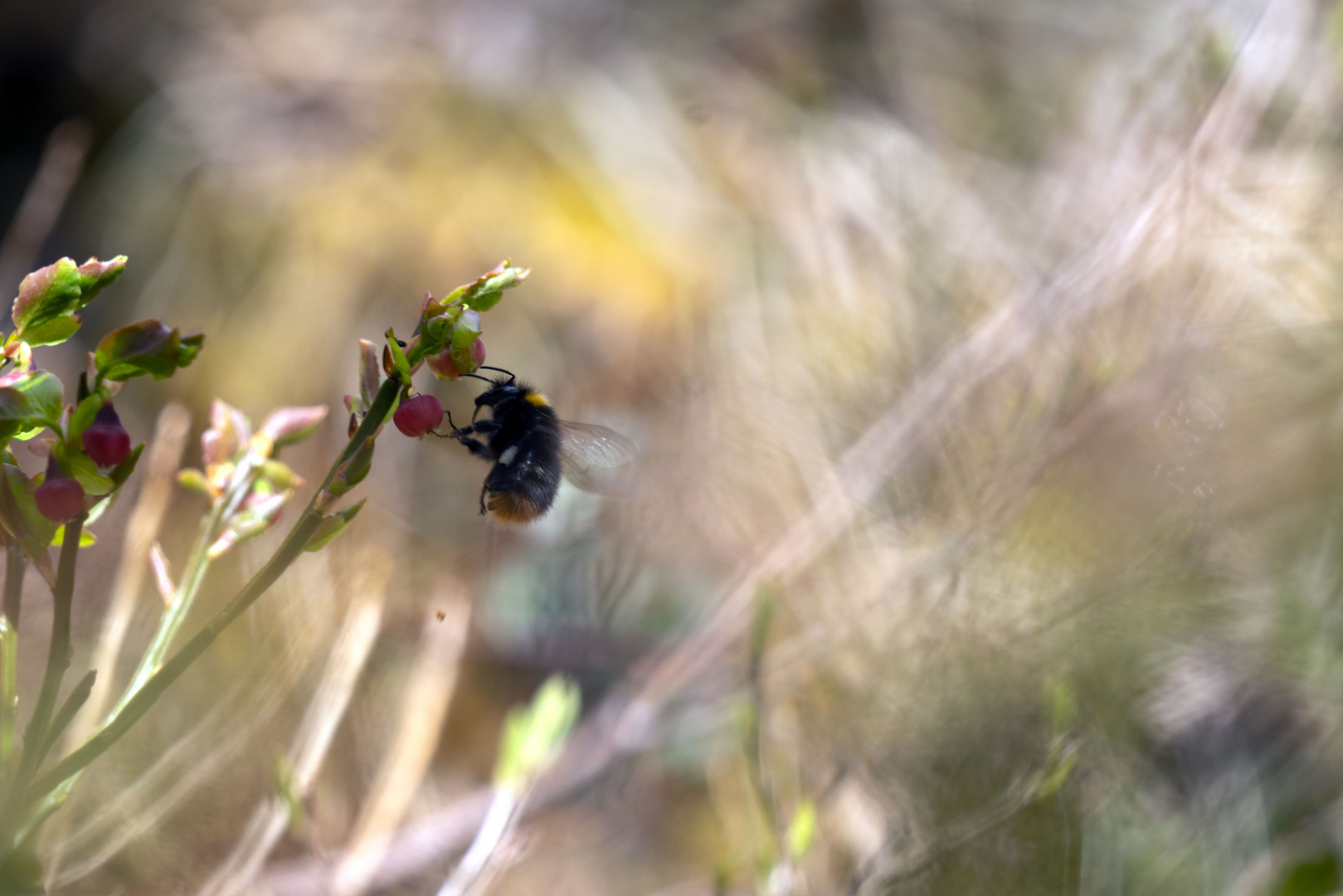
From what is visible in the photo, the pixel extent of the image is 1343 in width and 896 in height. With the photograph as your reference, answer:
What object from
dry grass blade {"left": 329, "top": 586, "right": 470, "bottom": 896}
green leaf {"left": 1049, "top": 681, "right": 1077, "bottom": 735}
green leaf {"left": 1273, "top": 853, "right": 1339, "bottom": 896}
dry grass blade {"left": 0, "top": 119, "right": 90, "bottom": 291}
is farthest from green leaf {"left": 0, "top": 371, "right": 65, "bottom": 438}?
green leaf {"left": 1273, "top": 853, "right": 1339, "bottom": 896}

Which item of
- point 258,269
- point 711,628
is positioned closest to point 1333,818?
point 711,628

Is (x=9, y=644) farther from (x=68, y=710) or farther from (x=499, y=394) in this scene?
(x=499, y=394)

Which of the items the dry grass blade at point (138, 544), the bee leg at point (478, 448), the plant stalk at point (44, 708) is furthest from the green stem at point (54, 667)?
the bee leg at point (478, 448)

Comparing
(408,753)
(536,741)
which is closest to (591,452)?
(536,741)

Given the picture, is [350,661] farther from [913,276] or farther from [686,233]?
[686,233]

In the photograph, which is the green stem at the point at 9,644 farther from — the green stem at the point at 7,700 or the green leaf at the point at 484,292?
the green leaf at the point at 484,292
